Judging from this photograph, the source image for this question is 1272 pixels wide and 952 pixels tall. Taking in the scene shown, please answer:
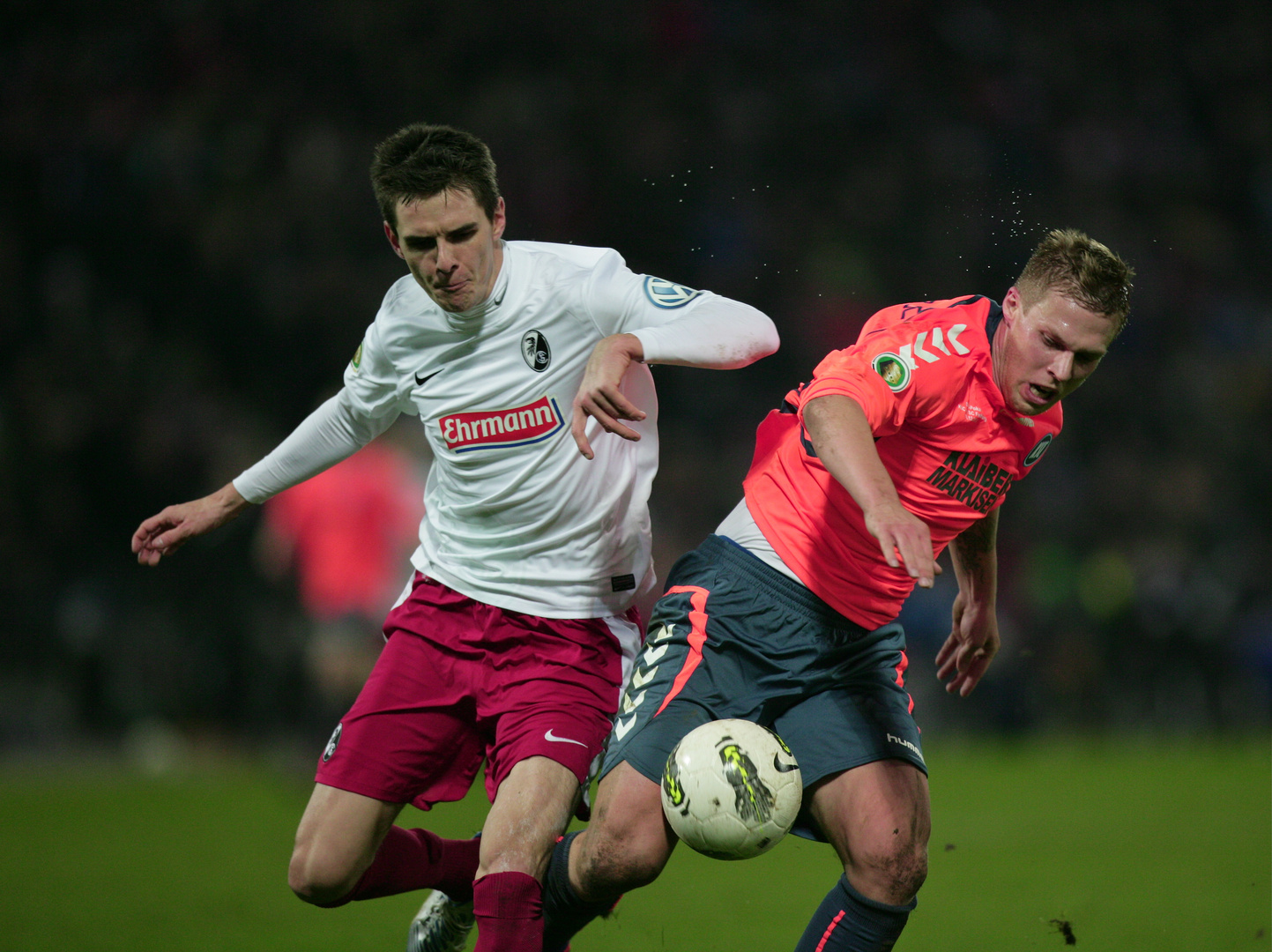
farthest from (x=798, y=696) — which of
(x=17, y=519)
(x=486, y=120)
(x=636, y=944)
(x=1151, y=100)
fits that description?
(x=1151, y=100)

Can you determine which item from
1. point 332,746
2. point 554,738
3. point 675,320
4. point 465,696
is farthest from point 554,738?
point 675,320

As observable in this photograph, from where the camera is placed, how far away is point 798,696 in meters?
3.39

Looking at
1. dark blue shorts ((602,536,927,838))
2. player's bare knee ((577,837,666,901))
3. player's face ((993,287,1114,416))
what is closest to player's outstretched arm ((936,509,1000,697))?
dark blue shorts ((602,536,927,838))

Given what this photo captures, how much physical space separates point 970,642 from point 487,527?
144cm

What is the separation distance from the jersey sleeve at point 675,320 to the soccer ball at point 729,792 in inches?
35.0

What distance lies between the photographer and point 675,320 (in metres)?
3.30

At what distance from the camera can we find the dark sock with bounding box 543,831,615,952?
3.27 meters

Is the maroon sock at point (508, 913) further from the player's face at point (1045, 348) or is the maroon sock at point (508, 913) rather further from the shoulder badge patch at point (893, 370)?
the player's face at point (1045, 348)

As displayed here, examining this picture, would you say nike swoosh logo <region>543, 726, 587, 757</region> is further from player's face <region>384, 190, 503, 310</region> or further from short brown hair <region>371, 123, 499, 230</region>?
short brown hair <region>371, 123, 499, 230</region>

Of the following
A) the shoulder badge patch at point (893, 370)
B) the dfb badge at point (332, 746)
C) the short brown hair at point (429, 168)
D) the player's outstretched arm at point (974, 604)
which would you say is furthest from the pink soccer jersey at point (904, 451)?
the dfb badge at point (332, 746)

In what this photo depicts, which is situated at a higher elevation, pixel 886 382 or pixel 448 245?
pixel 448 245

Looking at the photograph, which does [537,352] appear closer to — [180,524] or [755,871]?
[180,524]

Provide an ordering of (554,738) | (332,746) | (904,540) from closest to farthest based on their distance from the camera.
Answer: (904,540), (554,738), (332,746)

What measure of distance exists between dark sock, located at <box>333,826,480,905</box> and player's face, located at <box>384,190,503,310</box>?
1469mm
